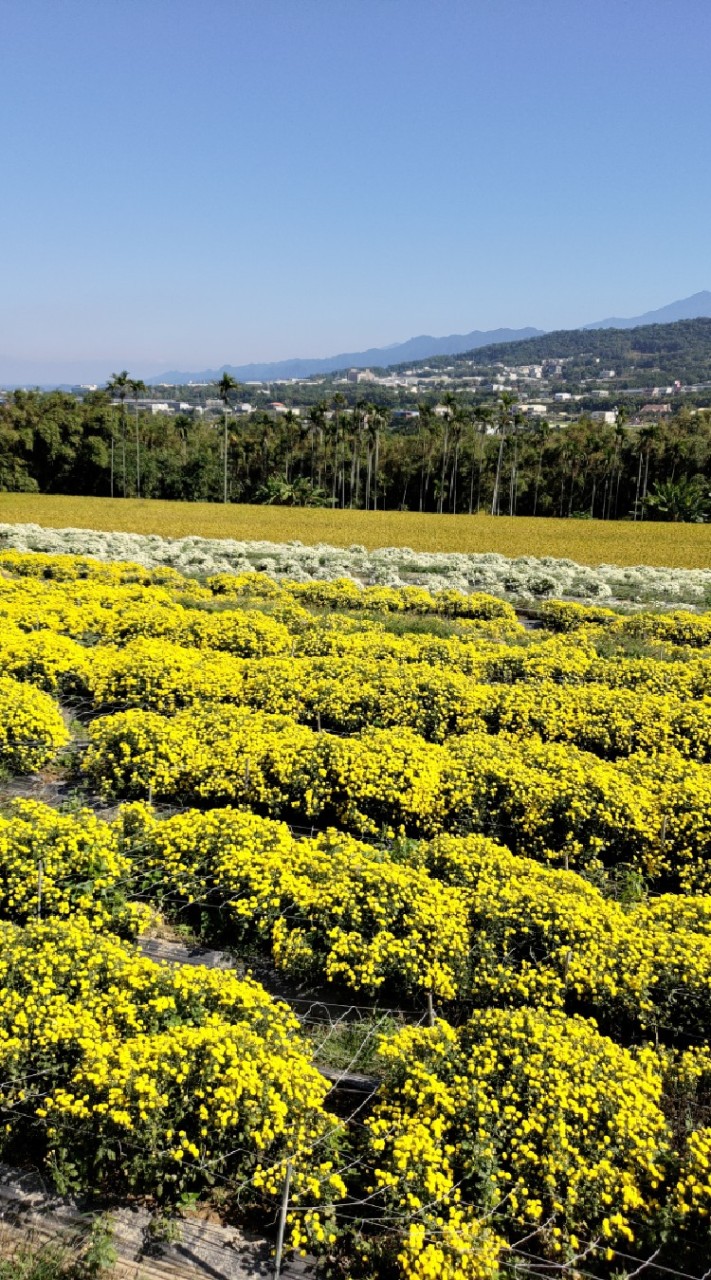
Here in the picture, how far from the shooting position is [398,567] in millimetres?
37562

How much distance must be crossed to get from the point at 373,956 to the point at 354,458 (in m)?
84.8

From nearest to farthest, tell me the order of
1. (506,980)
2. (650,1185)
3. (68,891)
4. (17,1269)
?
(17,1269), (650,1185), (506,980), (68,891)

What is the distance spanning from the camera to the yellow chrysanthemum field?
18.9ft

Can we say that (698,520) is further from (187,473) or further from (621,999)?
(621,999)

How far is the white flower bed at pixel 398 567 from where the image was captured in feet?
107

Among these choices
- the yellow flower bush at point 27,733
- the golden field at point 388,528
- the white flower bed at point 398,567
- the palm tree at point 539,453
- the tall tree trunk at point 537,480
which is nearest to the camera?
the yellow flower bush at point 27,733

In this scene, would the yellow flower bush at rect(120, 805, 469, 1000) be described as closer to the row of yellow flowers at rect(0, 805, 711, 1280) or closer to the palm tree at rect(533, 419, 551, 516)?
the row of yellow flowers at rect(0, 805, 711, 1280)

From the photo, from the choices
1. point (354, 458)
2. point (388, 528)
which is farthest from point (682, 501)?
point (354, 458)

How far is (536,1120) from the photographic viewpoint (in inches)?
236

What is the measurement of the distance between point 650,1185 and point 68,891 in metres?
6.45

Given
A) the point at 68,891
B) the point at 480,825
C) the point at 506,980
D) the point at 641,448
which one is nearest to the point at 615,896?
the point at 480,825

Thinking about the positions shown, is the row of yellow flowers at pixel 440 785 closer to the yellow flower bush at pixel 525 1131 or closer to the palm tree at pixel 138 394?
the yellow flower bush at pixel 525 1131

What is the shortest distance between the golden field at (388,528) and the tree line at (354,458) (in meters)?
12.8

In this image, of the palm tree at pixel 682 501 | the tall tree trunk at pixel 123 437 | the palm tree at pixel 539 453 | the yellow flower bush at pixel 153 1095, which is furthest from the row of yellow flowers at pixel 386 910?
the palm tree at pixel 539 453
